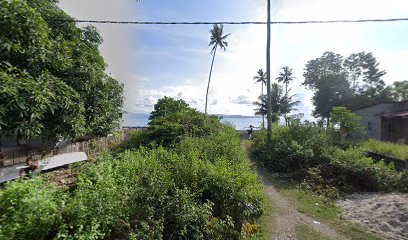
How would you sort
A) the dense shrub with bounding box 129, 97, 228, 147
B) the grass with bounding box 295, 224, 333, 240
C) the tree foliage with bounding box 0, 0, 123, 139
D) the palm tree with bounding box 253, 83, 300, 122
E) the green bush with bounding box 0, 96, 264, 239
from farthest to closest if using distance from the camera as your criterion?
the palm tree with bounding box 253, 83, 300, 122 → the dense shrub with bounding box 129, 97, 228, 147 → the grass with bounding box 295, 224, 333, 240 → the tree foliage with bounding box 0, 0, 123, 139 → the green bush with bounding box 0, 96, 264, 239

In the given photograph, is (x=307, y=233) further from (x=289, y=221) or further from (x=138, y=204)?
(x=138, y=204)

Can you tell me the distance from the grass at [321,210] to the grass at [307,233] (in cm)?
4

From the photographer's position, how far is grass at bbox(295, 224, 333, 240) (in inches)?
209

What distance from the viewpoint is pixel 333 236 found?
17.8ft

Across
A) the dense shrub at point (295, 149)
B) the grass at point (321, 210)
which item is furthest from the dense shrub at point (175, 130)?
the grass at point (321, 210)

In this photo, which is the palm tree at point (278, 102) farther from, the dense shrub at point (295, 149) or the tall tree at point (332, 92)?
the dense shrub at point (295, 149)

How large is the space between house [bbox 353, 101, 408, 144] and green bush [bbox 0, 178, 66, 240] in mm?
25133

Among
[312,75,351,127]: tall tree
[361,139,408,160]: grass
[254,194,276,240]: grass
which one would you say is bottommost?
[254,194,276,240]: grass

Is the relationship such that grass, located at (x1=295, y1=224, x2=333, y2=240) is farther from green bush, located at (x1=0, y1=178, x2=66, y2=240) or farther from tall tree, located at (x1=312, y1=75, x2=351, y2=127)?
tall tree, located at (x1=312, y1=75, x2=351, y2=127)

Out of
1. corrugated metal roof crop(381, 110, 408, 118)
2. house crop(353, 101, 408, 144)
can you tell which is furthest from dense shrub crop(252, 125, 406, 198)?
house crop(353, 101, 408, 144)

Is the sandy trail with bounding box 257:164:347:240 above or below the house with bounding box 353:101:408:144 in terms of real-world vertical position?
below

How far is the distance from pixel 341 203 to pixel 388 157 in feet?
16.6

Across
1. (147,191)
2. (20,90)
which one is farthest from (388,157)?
(20,90)

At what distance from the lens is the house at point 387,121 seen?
20.9 meters
